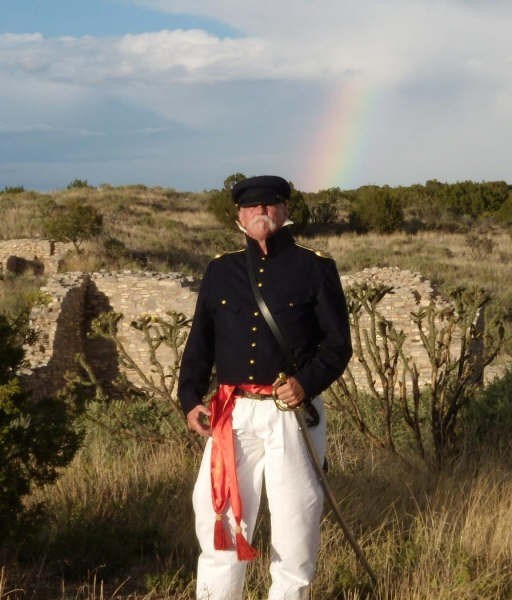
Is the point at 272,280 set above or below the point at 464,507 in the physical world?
above

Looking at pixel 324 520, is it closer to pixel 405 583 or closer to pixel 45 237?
pixel 405 583

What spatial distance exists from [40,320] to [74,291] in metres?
1.11

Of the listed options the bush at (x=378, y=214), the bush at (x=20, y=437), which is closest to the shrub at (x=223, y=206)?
the bush at (x=378, y=214)

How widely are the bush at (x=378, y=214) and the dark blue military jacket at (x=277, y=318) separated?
30.7 meters

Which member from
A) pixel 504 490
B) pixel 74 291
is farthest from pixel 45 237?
pixel 504 490

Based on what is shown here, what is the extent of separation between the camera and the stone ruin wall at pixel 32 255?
17645mm

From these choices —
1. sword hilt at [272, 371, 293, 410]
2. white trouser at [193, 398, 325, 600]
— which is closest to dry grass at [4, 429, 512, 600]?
white trouser at [193, 398, 325, 600]

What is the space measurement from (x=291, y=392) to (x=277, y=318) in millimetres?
291

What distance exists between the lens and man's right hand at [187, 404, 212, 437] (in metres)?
2.93

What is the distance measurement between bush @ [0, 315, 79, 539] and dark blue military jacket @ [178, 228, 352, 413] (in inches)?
25.2

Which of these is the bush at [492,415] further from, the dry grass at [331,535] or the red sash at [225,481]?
the red sash at [225,481]

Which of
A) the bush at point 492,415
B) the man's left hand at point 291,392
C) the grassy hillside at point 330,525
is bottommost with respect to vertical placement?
the bush at point 492,415

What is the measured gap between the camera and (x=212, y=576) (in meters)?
2.80

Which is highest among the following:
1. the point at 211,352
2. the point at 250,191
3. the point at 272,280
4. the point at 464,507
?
the point at 250,191
